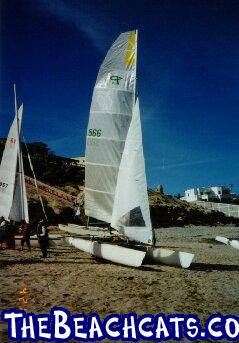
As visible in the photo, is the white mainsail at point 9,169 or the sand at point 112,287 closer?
the sand at point 112,287

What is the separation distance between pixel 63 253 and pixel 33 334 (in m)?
11.8

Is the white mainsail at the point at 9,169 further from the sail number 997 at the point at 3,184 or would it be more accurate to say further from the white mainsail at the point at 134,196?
the white mainsail at the point at 134,196

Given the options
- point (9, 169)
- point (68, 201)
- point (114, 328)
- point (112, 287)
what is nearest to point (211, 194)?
point (68, 201)

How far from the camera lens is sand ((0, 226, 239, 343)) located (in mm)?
8961

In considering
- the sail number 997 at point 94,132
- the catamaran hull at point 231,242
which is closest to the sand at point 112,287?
the sail number 997 at point 94,132

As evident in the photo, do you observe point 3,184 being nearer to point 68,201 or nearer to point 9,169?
point 9,169

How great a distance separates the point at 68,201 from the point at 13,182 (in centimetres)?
2095

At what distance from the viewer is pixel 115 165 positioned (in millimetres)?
20172

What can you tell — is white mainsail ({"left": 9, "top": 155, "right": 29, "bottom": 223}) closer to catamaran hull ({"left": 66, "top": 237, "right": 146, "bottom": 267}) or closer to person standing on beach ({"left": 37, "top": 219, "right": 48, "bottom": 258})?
person standing on beach ({"left": 37, "top": 219, "right": 48, "bottom": 258})

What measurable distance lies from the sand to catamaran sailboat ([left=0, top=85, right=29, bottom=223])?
4.21m

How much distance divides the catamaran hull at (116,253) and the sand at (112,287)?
1.01ft

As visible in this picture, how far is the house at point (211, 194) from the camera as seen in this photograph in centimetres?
10433

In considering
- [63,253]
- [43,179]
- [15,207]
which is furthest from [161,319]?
[43,179]

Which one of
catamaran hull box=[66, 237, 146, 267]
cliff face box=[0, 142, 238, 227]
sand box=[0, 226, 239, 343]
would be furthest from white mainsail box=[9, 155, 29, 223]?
cliff face box=[0, 142, 238, 227]
